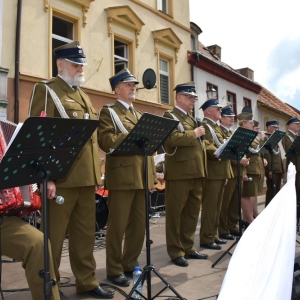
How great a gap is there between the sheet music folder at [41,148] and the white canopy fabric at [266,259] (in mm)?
1531

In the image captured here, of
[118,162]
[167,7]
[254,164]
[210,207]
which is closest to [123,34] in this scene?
[167,7]

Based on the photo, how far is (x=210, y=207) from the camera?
600 centimetres

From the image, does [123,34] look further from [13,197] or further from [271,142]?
[13,197]

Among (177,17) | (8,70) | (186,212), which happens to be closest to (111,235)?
(186,212)

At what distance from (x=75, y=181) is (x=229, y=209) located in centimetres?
425

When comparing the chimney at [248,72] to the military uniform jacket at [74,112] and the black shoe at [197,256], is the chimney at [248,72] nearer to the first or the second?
the black shoe at [197,256]

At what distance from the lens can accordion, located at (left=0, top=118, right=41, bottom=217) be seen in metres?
2.69

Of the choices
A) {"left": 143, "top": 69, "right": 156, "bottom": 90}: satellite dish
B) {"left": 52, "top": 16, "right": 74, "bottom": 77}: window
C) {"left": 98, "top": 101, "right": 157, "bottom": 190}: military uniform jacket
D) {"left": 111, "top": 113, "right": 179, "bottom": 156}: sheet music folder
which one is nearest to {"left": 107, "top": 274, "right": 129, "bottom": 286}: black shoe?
{"left": 98, "top": 101, "right": 157, "bottom": 190}: military uniform jacket

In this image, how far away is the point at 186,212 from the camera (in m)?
5.45

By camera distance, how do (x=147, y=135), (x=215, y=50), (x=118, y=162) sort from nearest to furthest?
1. (x=147, y=135)
2. (x=118, y=162)
3. (x=215, y=50)

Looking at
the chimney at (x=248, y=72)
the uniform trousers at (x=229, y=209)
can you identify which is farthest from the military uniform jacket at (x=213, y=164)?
the chimney at (x=248, y=72)

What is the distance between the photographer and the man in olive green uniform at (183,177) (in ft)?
16.7

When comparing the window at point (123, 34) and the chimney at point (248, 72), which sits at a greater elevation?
the chimney at point (248, 72)

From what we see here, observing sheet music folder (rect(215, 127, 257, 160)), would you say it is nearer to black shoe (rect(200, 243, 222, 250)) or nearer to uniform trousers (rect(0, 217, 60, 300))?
black shoe (rect(200, 243, 222, 250))
